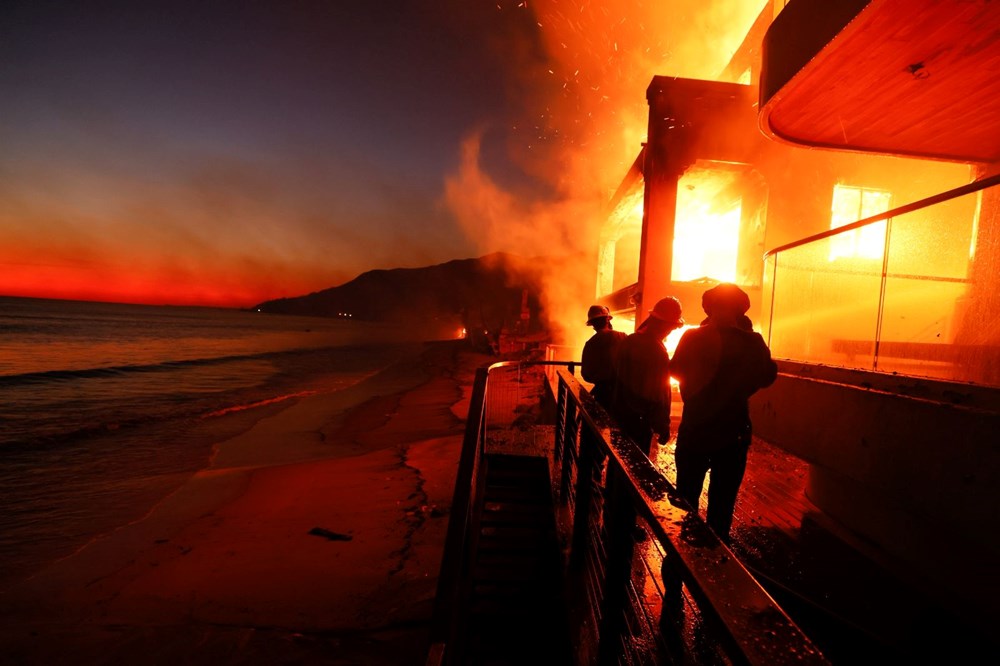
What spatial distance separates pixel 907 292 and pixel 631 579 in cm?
368

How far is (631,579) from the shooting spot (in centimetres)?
195

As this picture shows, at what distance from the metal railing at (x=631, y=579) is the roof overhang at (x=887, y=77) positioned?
406 cm

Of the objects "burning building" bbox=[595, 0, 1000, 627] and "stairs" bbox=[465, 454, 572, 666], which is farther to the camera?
"stairs" bbox=[465, 454, 572, 666]

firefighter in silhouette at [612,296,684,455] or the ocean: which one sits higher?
firefighter in silhouette at [612,296,684,455]

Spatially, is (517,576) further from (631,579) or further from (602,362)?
(631,579)

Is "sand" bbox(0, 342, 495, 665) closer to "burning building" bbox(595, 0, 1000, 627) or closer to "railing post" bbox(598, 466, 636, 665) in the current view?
"railing post" bbox(598, 466, 636, 665)

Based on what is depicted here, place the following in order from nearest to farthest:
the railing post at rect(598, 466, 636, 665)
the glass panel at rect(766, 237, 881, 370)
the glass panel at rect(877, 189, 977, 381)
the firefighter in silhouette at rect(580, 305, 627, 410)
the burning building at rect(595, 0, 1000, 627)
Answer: the railing post at rect(598, 466, 636, 665) < the burning building at rect(595, 0, 1000, 627) < the glass panel at rect(877, 189, 977, 381) < the glass panel at rect(766, 237, 881, 370) < the firefighter in silhouette at rect(580, 305, 627, 410)

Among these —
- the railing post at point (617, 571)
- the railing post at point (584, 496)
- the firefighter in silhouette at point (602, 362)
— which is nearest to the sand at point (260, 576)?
the railing post at point (584, 496)

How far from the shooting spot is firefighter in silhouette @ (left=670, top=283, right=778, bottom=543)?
3020 mm

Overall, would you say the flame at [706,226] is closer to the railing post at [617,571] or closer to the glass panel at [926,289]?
the glass panel at [926,289]

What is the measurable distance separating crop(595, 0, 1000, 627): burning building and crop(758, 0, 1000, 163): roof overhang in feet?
0.05

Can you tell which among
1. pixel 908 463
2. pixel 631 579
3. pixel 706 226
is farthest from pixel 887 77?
pixel 706 226

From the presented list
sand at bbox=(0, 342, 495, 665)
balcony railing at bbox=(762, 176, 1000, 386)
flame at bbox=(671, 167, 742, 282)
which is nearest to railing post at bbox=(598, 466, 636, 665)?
sand at bbox=(0, 342, 495, 665)

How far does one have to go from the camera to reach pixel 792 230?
9.41 m
